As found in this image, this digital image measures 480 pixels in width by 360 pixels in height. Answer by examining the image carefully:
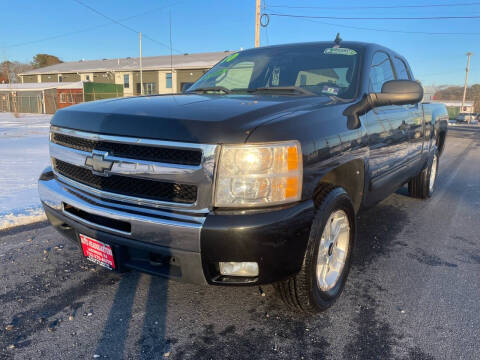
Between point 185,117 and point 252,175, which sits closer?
point 252,175

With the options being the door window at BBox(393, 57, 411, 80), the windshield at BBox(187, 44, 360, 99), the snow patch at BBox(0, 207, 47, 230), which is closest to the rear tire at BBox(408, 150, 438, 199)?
the door window at BBox(393, 57, 411, 80)

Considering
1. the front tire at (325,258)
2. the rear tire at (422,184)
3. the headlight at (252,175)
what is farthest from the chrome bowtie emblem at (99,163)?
the rear tire at (422,184)

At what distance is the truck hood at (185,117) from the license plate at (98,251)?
2.18 ft

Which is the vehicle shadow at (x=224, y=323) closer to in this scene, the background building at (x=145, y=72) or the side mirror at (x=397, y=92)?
the side mirror at (x=397, y=92)

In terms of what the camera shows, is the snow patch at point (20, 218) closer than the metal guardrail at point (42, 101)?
Yes

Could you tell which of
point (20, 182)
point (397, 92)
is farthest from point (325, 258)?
point (20, 182)

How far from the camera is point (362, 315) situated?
7.95ft

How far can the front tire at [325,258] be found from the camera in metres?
2.11

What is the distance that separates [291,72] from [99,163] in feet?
6.46

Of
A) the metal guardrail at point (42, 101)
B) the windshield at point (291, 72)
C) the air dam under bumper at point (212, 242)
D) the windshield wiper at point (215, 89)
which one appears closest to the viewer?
the air dam under bumper at point (212, 242)

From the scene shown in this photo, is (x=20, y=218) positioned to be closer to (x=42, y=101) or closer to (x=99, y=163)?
(x=99, y=163)

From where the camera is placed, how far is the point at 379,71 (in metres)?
3.48

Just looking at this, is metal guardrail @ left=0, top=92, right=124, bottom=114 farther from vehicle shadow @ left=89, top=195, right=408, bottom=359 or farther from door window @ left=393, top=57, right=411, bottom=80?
vehicle shadow @ left=89, top=195, right=408, bottom=359

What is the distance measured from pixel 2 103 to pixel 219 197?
160ft
